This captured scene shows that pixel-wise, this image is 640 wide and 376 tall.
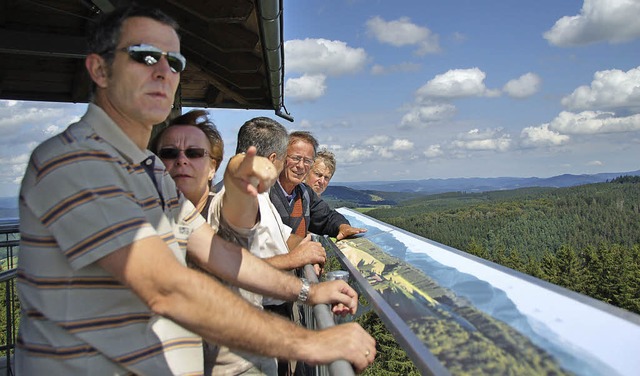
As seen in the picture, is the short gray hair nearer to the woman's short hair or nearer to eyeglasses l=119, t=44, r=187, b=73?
the woman's short hair

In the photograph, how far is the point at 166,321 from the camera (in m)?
1.25

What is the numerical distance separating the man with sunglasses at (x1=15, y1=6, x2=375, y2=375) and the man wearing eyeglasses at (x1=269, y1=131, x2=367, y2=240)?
1.78m

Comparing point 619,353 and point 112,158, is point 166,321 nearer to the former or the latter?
point 112,158

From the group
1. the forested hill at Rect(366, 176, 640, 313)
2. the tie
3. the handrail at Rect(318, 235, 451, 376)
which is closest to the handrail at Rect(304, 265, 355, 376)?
the handrail at Rect(318, 235, 451, 376)

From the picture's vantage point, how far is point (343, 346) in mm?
1227

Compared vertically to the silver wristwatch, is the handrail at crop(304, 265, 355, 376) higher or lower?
lower

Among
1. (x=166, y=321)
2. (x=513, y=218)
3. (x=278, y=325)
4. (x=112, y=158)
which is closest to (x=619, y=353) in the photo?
(x=278, y=325)

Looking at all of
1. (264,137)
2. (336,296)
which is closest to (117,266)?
(336,296)

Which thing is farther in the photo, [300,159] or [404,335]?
[300,159]

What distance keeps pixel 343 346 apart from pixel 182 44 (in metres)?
3.88

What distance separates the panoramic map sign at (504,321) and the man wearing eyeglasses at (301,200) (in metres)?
1.26

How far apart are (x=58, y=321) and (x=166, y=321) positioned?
248 mm

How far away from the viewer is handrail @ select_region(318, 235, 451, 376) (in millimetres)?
1061

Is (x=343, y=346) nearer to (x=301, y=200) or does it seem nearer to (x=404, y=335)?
(x=404, y=335)
